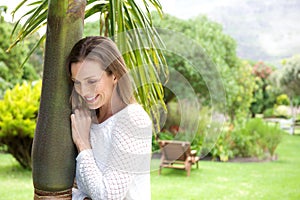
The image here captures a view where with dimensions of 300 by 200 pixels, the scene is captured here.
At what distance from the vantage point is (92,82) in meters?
0.85

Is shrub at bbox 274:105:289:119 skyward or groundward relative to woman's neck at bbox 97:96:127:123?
groundward

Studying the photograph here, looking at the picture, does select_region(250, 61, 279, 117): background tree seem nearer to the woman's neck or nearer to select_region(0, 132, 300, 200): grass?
select_region(0, 132, 300, 200): grass

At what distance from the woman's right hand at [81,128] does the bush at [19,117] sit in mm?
3688

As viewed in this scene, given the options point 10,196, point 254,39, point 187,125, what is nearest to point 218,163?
point 10,196

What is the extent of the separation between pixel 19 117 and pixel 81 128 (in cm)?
377

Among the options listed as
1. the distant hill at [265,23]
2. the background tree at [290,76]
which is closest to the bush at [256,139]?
the background tree at [290,76]

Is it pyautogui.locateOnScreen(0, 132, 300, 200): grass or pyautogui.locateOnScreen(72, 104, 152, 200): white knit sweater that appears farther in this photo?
pyautogui.locateOnScreen(0, 132, 300, 200): grass

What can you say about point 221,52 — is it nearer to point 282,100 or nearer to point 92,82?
point 92,82

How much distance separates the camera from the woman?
811 millimetres

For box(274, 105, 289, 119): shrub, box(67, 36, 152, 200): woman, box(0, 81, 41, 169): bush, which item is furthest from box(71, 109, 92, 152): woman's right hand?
box(274, 105, 289, 119): shrub

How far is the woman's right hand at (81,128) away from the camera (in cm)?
88

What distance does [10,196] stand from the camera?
4.05 meters

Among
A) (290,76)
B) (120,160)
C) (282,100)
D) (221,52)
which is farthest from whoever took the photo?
(282,100)

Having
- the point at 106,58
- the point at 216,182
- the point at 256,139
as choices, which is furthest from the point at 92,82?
the point at 256,139
